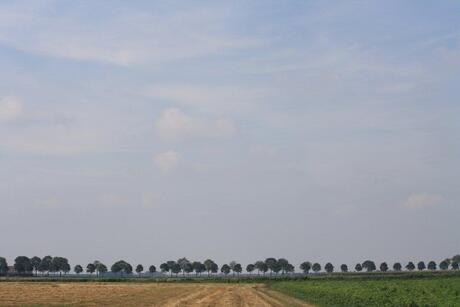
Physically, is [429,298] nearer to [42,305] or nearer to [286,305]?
[286,305]

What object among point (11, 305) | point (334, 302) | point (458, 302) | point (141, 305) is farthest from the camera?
point (334, 302)

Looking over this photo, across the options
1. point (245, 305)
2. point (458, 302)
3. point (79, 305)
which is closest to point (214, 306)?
point (245, 305)

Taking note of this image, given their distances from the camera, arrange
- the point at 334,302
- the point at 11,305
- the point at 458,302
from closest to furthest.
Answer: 1. the point at 458,302
2. the point at 11,305
3. the point at 334,302

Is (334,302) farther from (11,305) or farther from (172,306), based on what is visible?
(11,305)

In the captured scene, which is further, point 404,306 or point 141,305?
point 141,305

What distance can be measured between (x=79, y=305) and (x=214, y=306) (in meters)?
9.55

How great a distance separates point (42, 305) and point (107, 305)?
15.3 ft

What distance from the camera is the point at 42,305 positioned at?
47.4 meters

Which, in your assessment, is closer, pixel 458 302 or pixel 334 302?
pixel 458 302

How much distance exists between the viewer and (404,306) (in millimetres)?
43625

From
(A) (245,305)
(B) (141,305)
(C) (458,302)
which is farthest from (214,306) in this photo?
(C) (458,302)

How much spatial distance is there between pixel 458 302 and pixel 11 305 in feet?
95.2

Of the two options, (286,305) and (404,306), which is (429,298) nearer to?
(404,306)

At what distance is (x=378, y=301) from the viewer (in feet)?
160
